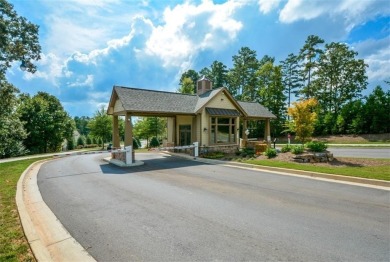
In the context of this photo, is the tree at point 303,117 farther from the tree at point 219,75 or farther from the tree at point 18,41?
the tree at point 219,75

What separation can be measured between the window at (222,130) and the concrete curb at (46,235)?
1423cm

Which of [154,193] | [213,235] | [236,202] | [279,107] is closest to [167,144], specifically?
[154,193]

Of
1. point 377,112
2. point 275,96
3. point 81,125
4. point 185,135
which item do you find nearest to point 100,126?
point 185,135

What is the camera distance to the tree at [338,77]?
40125 mm

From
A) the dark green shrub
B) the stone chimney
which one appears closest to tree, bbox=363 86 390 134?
the stone chimney

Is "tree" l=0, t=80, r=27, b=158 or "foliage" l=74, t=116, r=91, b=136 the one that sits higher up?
"foliage" l=74, t=116, r=91, b=136

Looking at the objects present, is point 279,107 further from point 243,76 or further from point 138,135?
point 138,135

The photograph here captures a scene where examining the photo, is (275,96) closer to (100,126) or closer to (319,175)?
(100,126)

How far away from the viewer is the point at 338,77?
41188 millimetres

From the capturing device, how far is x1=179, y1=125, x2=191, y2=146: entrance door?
20.8 meters

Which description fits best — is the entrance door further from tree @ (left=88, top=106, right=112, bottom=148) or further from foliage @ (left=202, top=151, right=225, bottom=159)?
tree @ (left=88, top=106, right=112, bottom=148)

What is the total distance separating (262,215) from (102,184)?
6413 mm

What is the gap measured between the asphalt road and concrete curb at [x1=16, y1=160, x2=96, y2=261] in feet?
0.58

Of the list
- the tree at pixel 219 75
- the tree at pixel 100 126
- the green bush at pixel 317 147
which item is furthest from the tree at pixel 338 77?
the tree at pixel 100 126
